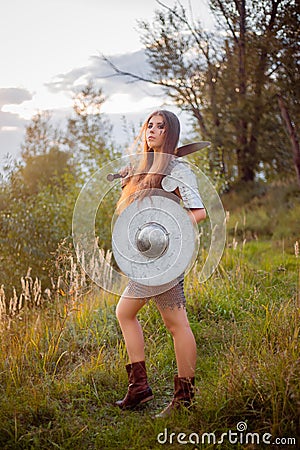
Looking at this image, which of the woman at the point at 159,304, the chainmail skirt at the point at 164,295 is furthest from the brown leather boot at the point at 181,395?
the chainmail skirt at the point at 164,295

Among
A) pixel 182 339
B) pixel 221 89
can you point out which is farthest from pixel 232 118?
pixel 182 339

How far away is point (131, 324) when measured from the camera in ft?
10.2

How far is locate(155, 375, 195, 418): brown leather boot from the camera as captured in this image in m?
3.01

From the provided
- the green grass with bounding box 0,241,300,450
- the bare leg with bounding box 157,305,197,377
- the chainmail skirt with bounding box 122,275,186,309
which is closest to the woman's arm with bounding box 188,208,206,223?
the chainmail skirt with bounding box 122,275,186,309

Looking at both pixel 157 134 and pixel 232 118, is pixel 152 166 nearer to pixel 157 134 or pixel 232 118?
pixel 157 134

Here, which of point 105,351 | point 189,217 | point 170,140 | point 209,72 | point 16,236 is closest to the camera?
point 189,217

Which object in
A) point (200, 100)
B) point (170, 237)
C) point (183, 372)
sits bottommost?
point (183, 372)

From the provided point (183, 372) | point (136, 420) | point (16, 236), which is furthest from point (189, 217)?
point (16, 236)

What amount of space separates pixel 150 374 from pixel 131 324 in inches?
30.1

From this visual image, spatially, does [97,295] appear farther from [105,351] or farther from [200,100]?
[200,100]

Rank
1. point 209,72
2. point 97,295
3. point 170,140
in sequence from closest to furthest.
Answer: point 170,140, point 97,295, point 209,72

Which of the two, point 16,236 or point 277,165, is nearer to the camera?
point 16,236

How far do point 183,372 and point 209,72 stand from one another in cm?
1133

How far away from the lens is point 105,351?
12.9 ft
